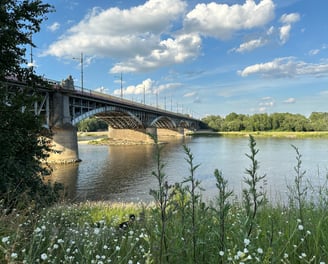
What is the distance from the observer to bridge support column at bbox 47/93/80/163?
36.9 metres

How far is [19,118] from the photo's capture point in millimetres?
8695

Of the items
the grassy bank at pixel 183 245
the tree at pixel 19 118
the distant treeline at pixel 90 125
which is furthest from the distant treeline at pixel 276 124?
the grassy bank at pixel 183 245

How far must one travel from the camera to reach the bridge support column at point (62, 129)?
121 feet

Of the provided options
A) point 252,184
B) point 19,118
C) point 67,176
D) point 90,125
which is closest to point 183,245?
point 252,184

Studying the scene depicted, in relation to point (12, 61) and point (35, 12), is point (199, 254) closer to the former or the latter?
point (12, 61)

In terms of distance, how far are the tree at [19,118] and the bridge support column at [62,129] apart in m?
28.1

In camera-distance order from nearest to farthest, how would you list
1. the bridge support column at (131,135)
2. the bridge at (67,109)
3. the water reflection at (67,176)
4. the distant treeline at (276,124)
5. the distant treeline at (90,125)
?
the water reflection at (67,176)
the bridge at (67,109)
the bridge support column at (131,135)
the distant treeline at (276,124)
the distant treeline at (90,125)

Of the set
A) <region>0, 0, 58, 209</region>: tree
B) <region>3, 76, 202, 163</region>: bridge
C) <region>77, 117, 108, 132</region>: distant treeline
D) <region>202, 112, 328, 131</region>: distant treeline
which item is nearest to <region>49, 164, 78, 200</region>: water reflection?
<region>3, 76, 202, 163</region>: bridge

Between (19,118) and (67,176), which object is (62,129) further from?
(19,118)

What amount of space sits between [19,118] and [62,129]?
29560mm

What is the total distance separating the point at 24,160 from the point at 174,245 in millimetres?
8415

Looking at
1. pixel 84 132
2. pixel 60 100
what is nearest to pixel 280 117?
pixel 84 132

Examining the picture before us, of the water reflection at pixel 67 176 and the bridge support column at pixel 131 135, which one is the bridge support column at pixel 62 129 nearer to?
the water reflection at pixel 67 176

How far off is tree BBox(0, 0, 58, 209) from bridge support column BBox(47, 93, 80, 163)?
28.1 metres
